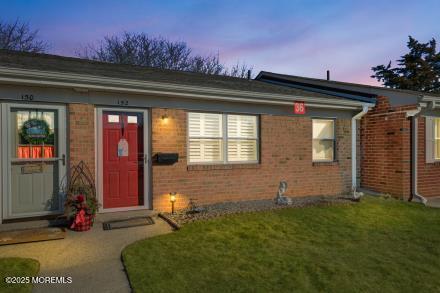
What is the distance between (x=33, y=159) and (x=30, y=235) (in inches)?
56.4

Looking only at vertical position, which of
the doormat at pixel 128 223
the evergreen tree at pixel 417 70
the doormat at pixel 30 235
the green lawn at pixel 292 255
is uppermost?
the evergreen tree at pixel 417 70

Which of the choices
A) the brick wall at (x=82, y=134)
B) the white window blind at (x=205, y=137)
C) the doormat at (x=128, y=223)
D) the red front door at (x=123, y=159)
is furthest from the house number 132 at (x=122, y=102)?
the doormat at (x=128, y=223)

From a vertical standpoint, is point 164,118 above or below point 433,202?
above

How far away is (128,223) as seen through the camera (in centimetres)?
555

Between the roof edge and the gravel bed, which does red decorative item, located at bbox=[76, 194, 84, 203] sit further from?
the roof edge

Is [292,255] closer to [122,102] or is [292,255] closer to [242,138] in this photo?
[242,138]

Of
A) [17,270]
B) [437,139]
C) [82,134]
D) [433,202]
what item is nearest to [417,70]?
[437,139]

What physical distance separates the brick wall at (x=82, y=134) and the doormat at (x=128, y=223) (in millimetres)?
1046

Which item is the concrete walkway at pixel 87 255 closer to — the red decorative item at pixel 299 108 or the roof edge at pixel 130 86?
the roof edge at pixel 130 86

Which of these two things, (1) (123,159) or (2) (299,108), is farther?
(2) (299,108)

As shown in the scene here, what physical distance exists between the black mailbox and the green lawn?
5.12ft

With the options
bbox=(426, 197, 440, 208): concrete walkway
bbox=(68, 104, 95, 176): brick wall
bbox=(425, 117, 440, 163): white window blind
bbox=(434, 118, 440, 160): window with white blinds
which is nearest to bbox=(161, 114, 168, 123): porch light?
bbox=(68, 104, 95, 176): brick wall

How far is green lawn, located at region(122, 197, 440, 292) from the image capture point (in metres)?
3.34

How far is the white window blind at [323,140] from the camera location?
853 cm
